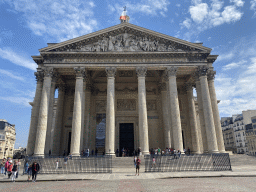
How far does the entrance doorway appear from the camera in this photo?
28.0 metres

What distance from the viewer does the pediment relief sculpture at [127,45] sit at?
24.3 m

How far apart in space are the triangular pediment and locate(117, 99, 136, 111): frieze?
9.01 meters

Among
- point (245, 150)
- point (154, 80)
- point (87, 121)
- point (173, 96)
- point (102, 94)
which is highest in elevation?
point (154, 80)

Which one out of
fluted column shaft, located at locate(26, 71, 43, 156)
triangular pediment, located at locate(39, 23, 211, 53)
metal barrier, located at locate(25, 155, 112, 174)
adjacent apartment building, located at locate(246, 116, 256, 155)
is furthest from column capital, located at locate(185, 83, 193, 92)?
adjacent apartment building, located at locate(246, 116, 256, 155)

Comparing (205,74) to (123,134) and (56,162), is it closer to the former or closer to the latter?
(123,134)

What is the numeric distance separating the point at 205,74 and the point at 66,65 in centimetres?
1759

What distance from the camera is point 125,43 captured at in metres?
24.6

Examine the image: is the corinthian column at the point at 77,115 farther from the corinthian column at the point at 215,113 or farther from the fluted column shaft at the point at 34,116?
the corinthian column at the point at 215,113

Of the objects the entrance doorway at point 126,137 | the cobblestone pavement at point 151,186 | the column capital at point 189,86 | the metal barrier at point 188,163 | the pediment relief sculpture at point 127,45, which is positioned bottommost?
the cobblestone pavement at point 151,186

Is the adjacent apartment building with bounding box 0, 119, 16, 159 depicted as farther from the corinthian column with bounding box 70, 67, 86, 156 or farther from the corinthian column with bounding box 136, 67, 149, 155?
the corinthian column with bounding box 136, 67, 149, 155

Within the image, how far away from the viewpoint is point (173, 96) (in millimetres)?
23016

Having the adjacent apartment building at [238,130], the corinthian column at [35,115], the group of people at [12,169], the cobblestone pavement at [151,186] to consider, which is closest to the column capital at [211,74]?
the cobblestone pavement at [151,186]

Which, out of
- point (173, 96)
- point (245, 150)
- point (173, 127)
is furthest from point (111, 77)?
point (245, 150)

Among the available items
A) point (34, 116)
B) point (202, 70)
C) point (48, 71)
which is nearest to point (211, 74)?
point (202, 70)
